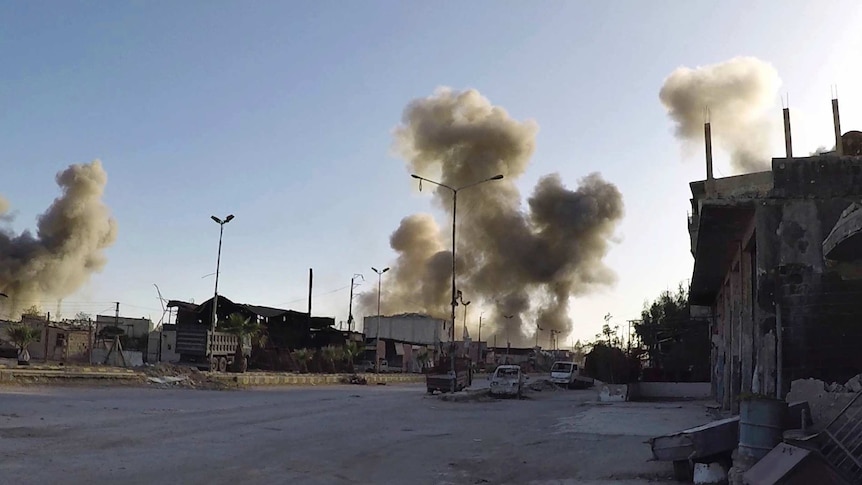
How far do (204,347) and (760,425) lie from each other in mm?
39057

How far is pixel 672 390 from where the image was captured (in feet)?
112

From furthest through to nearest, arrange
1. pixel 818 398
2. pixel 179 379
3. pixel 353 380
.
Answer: pixel 353 380 < pixel 179 379 < pixel 818 398

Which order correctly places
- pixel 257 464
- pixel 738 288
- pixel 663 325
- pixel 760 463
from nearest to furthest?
A: pixel 760 463, pixel 257 464, pixel 738 288, pixel 663 325

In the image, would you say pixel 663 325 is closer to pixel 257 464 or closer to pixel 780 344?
pixel 780 344

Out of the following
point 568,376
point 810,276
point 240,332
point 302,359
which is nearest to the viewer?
point 810,276

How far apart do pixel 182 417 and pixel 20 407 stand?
3587mm

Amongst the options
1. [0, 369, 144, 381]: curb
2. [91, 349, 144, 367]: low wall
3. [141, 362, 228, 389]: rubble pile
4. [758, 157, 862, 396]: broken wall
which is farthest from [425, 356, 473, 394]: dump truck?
[758, 157, 862, 396]: broken wall

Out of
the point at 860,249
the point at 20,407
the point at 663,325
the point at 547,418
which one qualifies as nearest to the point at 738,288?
the point at 547,418

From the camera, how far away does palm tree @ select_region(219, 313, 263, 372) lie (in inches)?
1599

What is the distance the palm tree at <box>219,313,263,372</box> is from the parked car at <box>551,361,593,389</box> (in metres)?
17.3

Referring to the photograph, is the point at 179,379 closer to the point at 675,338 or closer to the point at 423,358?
the point at 675,338

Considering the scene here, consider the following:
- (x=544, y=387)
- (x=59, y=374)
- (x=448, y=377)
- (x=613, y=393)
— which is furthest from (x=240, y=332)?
(x=613, y=393)

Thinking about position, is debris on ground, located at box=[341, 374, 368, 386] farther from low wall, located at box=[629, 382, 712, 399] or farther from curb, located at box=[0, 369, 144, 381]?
low wall, located at box=[629, 382, 712, 399]

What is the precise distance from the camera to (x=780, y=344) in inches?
433
